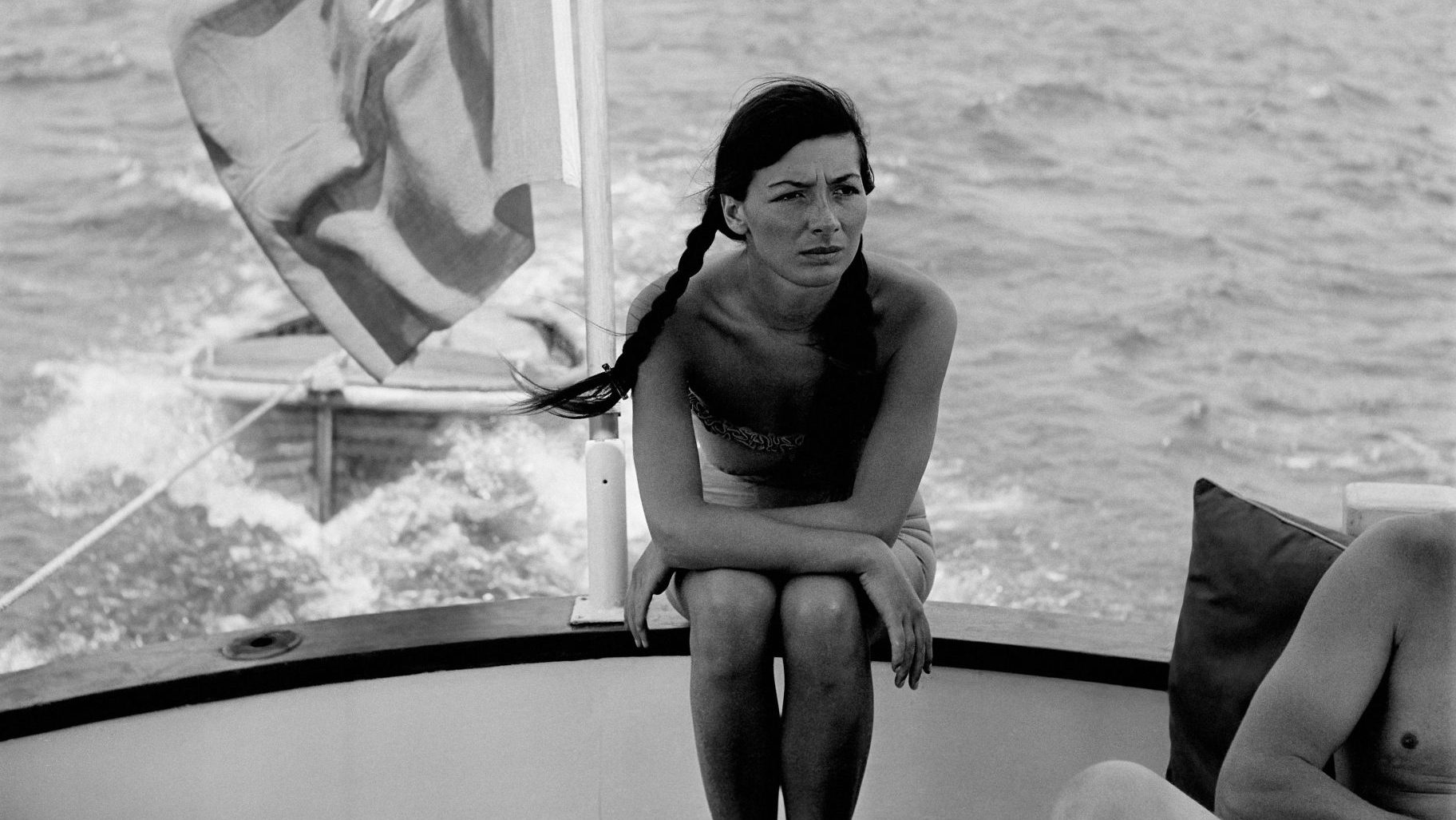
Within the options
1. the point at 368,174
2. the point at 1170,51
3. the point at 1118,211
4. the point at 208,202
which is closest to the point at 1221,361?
the point at 1118,211

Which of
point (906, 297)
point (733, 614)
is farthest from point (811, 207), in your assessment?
point (733, 614)

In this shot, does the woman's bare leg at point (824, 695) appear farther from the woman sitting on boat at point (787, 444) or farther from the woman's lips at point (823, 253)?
the woman's lips at point (823, 253)

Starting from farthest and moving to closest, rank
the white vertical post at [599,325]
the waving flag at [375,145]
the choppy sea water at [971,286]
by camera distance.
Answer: the choppy sea water at [971,286]
the waving flag at [375,145]
the white vertical post at [599,325]

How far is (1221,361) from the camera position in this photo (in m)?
16.9

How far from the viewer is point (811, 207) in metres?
1.43

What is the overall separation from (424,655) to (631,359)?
51 centimetres

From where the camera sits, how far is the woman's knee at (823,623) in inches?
53.0

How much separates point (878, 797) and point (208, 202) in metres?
17.1

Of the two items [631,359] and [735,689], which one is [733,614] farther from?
[631,359]

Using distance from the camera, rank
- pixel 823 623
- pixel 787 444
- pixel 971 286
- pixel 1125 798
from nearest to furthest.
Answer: pixel 1125 798 < pixel 823 623 < pixel 787 444 < pixel 971 286

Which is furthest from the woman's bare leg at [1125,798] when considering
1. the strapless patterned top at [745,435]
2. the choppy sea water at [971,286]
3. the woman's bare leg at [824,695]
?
the choppy sea water at [971,286]

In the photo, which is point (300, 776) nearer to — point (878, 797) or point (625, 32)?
point (878, 797)

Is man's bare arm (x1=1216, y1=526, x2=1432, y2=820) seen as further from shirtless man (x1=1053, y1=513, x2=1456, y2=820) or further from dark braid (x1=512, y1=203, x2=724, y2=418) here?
dark braid (x1=512, y1=203, x2=724, y2=418)

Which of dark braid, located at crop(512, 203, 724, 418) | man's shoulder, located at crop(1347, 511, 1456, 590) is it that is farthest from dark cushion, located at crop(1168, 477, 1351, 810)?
dark braid, located at crop(512, 203, 724, 418)
